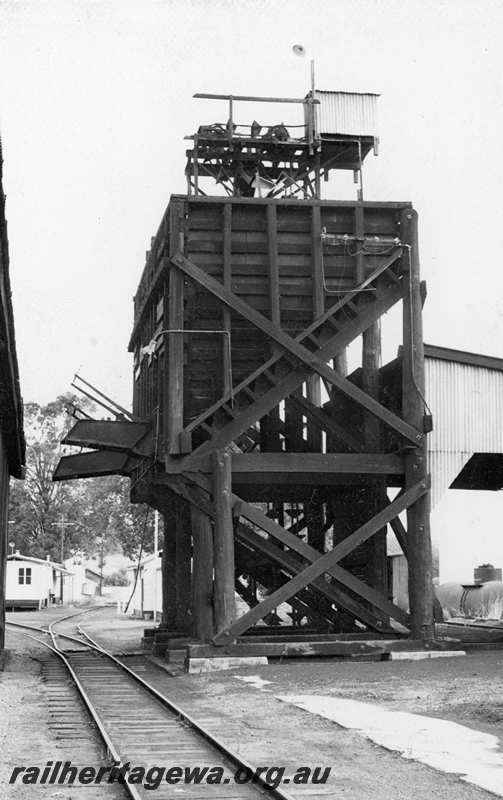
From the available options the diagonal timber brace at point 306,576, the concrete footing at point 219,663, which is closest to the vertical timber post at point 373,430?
the diagonal timber brace at point 306,576

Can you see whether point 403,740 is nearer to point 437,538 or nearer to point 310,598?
point 310,598

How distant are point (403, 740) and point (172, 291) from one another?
10.7 meters

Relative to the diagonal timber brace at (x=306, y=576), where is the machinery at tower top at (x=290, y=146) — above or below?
above

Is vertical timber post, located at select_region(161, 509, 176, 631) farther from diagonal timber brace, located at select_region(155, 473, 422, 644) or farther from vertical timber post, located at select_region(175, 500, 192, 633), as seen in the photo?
diagonal timber brace, located at select_region(155, 473, 422, 644)

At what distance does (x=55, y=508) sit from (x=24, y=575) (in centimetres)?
1724

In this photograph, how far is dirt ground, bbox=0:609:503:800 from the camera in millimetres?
8766

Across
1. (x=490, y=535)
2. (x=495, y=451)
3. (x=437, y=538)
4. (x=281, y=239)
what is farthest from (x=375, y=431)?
(x=437, y=538)

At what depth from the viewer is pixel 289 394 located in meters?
19.3

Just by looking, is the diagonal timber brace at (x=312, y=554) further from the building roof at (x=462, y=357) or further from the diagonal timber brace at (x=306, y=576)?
the building roof at (x=462, y=357)

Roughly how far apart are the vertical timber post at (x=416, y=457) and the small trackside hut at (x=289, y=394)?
3 cm

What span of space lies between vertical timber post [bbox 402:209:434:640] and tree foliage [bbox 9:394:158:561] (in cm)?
6254

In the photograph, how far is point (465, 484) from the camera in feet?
90.2

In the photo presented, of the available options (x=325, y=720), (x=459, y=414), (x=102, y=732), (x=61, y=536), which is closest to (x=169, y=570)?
(x=459, y=414)

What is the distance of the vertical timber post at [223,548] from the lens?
60.3 ft
